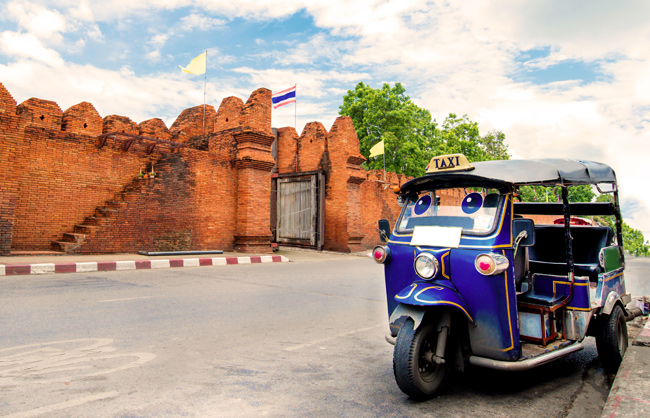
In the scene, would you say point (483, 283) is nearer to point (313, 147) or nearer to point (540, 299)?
point (540, 299)

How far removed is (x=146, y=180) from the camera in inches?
529

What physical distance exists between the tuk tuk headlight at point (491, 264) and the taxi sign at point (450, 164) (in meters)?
0.85

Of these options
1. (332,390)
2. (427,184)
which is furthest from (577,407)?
(427,184)

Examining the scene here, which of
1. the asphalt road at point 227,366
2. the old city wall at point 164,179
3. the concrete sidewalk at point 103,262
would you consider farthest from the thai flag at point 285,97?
the asphalt road at point 227,366

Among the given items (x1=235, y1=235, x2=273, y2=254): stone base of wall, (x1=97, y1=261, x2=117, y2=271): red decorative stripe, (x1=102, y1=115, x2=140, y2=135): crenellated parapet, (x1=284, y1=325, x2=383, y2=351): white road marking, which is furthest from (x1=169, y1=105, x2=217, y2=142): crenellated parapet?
(x1=284, y1=325, x2=383, y2=351): white road marking

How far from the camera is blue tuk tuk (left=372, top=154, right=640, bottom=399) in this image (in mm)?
3318

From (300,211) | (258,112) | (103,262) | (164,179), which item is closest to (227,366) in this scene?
(103,262)

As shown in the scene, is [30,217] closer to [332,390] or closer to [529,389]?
[332,390]

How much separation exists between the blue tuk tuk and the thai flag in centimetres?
1584

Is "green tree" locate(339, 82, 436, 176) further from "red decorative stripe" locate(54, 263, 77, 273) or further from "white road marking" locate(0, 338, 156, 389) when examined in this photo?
"white road marking" locate(0, 338, 156, 389)

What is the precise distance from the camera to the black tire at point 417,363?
3.15 m

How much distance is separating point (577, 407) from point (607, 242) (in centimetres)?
227

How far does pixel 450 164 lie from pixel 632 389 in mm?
2026

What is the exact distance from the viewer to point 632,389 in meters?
3.13
